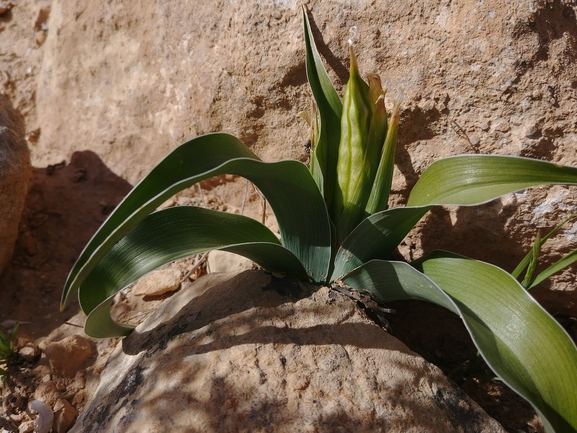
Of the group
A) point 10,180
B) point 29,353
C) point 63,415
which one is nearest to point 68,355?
point 29,353

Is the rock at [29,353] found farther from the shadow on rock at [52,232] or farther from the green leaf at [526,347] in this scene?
the green leaf at [526,347]

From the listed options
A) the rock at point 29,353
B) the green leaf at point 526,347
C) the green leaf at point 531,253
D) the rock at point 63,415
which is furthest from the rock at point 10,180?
the green leaf at point 531,253

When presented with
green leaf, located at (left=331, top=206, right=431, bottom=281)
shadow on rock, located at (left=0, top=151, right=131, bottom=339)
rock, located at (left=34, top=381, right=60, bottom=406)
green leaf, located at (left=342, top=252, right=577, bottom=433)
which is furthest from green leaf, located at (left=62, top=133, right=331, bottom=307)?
shadow on rock, located at (left=0, top=151, right=131, bottom=339)

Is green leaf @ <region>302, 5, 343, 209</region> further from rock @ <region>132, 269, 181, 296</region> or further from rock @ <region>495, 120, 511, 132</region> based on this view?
rock @ <region>132, 269, 181, 296</region>

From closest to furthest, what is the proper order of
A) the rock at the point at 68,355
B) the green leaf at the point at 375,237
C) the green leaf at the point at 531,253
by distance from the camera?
the green leaf at the point at 375,237, the green leaf at the point at 531,253, the rock at the point at 68,355

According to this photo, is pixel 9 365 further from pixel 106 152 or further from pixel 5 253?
pixel 106 152

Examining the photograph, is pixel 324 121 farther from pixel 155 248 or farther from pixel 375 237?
pixel 155 248

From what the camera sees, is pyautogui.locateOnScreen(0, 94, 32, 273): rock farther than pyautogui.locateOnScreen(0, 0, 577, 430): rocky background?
Yes
